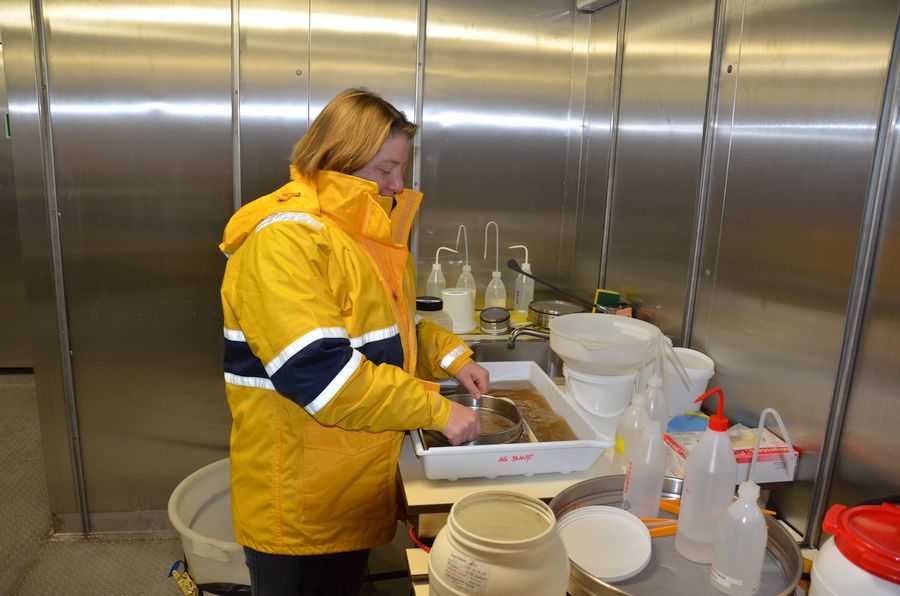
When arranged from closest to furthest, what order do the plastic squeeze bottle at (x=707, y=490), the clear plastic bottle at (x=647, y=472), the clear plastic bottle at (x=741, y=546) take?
the clear plastic bottle at (x=741, y=546) < the plastic squeeze bottle at (x=707, y=490) < the clear plastic bottle at (x=647, y=472)

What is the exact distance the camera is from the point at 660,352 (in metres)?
1.54

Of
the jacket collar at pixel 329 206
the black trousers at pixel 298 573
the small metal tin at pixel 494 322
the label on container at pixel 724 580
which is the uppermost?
the jacket collar at pixel 329 206

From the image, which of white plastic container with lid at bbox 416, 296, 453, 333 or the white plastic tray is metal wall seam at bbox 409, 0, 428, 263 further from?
the white plastic tray

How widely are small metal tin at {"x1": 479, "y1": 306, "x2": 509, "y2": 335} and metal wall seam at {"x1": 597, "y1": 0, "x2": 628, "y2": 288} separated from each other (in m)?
0.43

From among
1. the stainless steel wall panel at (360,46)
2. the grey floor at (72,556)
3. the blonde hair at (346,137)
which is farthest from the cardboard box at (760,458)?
the stainless steel wall panel at (360,46)

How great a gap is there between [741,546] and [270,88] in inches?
88.2

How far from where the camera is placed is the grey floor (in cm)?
225

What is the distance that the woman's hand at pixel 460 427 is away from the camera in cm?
131

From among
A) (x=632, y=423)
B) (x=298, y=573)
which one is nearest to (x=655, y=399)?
(x=632, y=423)

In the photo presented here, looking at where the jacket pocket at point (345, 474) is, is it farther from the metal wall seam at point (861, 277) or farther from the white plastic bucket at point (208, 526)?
the metal wall seam at point (861, 277)

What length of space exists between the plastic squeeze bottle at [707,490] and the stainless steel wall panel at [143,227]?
2.04 metres

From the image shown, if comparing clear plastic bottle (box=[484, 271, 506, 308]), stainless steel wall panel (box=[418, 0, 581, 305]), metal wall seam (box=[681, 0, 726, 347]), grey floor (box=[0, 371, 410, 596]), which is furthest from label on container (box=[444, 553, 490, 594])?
stainless steel wall panel (box=[418, 0, 581, 305])

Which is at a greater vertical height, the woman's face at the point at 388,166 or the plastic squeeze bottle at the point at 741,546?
the woman's face at the point at 388,166

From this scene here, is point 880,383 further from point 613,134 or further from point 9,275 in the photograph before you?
point 9,275
